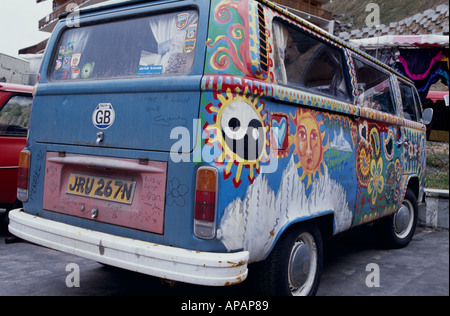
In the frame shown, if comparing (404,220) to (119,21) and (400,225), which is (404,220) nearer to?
(400,225)

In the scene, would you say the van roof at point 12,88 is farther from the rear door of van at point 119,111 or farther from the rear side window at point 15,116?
the rear door of van at point 119,111

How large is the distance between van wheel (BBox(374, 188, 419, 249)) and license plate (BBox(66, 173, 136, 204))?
10.5 feet

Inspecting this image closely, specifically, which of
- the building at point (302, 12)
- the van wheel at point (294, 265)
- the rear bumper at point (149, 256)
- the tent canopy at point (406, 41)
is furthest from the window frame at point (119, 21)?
the building at point (302, 12)

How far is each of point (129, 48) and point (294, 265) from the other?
73.3 inches

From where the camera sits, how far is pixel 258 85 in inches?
97.8

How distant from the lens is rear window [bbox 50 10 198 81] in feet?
8.51

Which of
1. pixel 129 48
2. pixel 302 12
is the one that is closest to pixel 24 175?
pixel 129 48

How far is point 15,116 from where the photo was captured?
5.06 meters

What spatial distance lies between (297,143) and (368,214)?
1527 millimetres

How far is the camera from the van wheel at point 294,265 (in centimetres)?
267

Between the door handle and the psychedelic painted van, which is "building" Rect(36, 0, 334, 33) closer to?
the door handle

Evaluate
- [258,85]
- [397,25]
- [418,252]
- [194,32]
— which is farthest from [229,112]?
[397,25]

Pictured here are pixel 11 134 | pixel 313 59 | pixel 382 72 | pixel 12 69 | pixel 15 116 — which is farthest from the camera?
pixel 12 69
